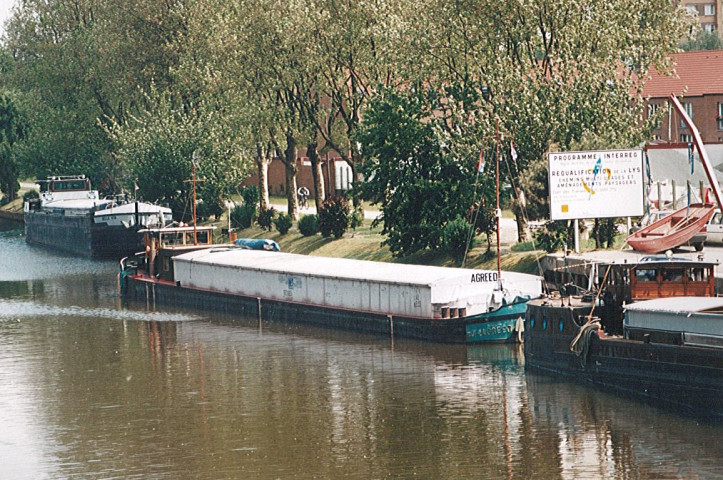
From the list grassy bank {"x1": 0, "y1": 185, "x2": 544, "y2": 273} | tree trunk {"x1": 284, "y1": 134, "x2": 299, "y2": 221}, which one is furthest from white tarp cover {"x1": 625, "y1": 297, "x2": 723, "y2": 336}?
tree trunk {"x1": 284, "y1": 134, "x2": 299, "y2": 221}

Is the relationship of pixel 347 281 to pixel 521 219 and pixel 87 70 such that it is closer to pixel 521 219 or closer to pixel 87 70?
pixel 521 219

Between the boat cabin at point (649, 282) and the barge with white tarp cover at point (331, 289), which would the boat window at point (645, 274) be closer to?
the boat cabin at point (649, 282)

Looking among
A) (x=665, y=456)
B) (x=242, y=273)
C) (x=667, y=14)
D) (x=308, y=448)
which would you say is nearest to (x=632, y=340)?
(x=665, y=456)

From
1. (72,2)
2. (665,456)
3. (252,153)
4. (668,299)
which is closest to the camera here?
(665,456)

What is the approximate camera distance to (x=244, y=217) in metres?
106

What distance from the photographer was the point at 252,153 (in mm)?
113250

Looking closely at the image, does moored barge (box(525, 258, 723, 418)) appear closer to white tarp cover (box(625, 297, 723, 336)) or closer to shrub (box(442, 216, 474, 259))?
white tarp cover (box(625, 297, 723, 336))

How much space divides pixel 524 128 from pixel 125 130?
201ft

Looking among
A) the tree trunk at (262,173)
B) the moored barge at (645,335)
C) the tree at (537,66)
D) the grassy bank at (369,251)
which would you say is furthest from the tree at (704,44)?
the moored barge at (645,335)

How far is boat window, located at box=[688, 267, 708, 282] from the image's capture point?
47969mm

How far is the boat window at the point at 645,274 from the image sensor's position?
48406mm

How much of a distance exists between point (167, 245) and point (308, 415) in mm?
41418

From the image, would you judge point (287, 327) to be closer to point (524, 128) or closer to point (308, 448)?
point (524, 128)

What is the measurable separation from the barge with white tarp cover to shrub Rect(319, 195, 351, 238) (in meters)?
10.2
